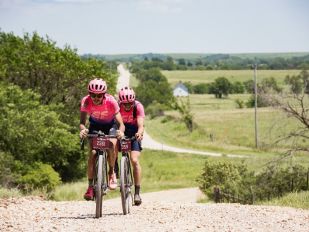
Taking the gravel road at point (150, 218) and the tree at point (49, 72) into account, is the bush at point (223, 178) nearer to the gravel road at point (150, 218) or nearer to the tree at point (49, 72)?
the gravel road at point (150, 218)

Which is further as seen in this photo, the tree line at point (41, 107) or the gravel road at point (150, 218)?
the tree line at point (41, 107)

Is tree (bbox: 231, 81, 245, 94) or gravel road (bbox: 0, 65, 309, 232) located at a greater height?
gravel road (bbox: 0, 65, 309, 232)

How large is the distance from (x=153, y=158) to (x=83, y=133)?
45.2m

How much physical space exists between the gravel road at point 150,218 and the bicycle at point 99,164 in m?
0.37

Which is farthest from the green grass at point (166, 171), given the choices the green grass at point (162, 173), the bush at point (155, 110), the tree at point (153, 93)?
the tree at point (153, 93)

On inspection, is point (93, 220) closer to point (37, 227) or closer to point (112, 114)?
point (37, 227)

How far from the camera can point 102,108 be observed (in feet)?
35.9

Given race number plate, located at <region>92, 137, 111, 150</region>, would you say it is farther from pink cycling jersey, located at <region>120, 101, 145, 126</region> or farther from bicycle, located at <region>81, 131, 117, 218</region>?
pink cycling jersey, located at <region>120, 101, 145, 126</region>

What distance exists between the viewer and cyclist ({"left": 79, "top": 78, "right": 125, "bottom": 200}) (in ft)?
35.1

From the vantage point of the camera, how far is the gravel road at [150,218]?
32.6 ft

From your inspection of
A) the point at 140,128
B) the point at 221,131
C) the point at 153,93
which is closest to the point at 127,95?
the point at 140,128

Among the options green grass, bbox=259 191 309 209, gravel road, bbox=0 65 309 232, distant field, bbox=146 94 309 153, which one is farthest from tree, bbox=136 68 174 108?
gravel road, bbox=0 65 309 232

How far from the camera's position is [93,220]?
1058cm

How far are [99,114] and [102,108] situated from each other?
5.7 inches
